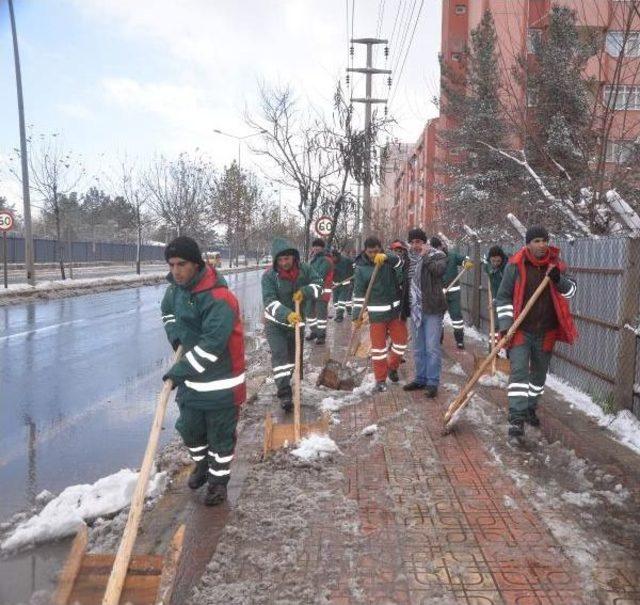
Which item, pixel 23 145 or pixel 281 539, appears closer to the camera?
pixel 281 539

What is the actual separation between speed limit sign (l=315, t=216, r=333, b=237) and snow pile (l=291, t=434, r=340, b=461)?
1035 centimetres

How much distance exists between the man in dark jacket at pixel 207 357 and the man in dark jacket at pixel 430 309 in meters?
3.18

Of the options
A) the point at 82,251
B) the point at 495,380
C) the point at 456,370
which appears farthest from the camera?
the point at 82,251

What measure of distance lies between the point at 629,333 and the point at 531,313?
109cm

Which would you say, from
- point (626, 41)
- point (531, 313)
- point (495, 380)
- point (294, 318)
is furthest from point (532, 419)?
point (626, 41)

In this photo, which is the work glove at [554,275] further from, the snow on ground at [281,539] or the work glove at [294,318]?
the snow on ground at [281,539]

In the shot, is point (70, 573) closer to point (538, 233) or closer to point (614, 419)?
point (538, 233)

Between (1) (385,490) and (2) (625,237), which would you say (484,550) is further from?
(2) (625,237)

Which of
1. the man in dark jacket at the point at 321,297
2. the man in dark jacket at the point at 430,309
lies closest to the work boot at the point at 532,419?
the man in dark jacket at the point at 430,309

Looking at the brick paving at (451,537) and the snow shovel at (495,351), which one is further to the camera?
the snow shovel at (495,351)

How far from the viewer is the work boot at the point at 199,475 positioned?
4320 mm

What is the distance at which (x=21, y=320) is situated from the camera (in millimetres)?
14750

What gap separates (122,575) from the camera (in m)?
2.74

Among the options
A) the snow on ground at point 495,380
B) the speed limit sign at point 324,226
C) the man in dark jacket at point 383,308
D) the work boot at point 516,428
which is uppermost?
the speed limit sign at point 324,226
